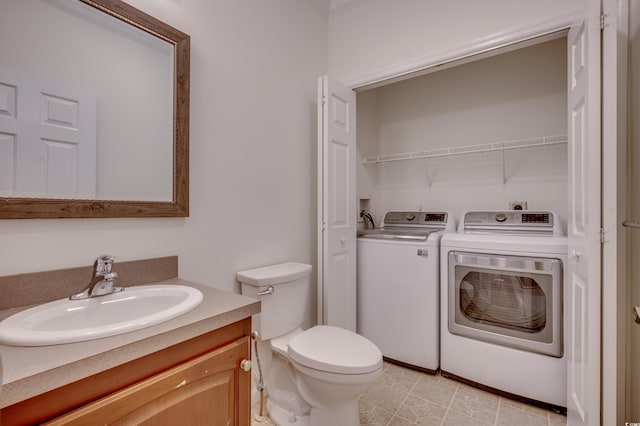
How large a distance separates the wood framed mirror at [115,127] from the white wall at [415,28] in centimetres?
123

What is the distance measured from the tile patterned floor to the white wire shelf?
1.67m

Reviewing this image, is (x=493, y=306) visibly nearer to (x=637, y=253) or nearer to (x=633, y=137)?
(x=637, y=253)

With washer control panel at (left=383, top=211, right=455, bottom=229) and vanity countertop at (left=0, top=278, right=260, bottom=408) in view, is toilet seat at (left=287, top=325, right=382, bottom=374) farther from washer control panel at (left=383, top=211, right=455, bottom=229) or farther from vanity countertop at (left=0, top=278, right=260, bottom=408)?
washer control panel at (left=383, top=211, right=455, bottom=229)

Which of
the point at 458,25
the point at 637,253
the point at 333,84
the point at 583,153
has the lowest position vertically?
the point at 637,253

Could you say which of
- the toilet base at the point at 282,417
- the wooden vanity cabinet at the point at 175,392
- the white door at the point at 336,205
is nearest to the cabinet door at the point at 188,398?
the wooden vanity cabinet at the point at 175,392

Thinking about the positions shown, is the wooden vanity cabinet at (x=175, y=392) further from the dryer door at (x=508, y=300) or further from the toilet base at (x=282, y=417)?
the dryer door at (x=508, y=300)

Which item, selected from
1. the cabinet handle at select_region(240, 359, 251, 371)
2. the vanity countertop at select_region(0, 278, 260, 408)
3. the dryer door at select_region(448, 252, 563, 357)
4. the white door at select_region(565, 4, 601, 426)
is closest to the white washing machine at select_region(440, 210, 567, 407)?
the dryer door at select_region(448, 252, 563, 357)

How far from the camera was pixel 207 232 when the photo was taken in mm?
1509

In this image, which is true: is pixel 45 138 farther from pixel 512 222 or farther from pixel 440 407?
pixel 512 222

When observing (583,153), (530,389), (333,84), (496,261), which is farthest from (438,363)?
(333,84)

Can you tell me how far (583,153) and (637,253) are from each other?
47cm

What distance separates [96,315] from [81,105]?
0.76 meters

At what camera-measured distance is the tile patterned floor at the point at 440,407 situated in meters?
1.66

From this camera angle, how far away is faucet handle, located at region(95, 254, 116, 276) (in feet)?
3.37
